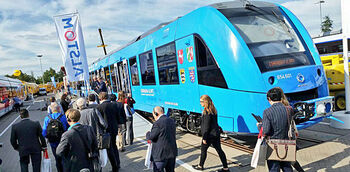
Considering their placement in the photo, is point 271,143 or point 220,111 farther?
point 220,111

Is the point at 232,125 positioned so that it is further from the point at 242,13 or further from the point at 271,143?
the point at 242,13

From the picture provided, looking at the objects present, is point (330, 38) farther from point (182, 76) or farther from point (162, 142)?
point (162, 142)

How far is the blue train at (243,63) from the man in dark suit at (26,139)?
345cm

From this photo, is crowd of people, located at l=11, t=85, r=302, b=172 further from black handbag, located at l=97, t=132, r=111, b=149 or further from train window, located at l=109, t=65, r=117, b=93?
train window, located at l=109, t=65, r=117, b=93

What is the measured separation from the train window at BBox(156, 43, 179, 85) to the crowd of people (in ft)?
5.98

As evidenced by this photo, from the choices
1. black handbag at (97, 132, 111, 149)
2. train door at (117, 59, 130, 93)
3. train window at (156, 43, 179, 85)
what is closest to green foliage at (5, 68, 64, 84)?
train door at (117, 59, 130, 93)

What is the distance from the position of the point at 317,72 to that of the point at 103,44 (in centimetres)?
3437

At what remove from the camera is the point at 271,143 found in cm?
341

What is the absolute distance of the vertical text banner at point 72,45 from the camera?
30.7 feet

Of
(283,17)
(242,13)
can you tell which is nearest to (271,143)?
(242,13)

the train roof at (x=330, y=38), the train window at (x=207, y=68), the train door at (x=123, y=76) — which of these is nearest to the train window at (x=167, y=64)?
the train window at (x=207, y=68)

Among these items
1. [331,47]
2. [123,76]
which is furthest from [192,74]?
[331,47]

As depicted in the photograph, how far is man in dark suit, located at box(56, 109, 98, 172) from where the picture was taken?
133 inches

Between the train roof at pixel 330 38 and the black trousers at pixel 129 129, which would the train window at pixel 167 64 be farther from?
the train roof at pixel 330 38
